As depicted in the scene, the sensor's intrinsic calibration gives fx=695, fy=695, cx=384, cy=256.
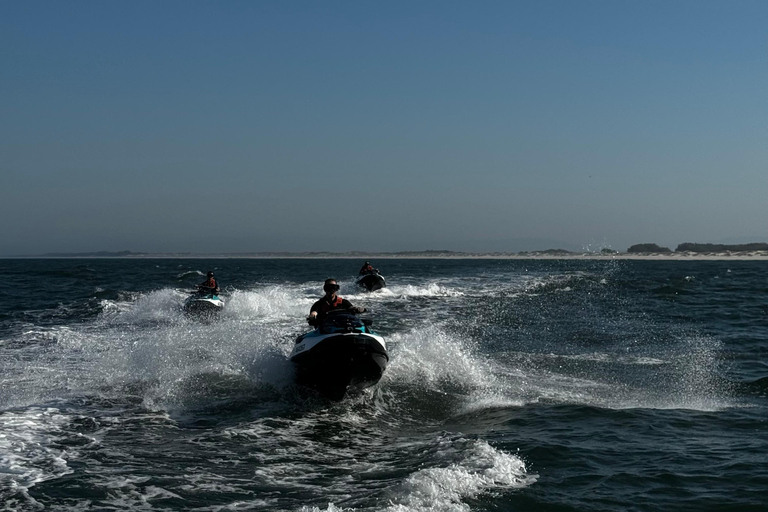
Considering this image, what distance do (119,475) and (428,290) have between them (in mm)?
31052

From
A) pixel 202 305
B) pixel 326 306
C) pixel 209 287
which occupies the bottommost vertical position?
pixel 202 305

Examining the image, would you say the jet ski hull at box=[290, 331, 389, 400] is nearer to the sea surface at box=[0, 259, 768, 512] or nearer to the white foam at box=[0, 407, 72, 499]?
the sea surface at box=[0, 259, 768, 512]

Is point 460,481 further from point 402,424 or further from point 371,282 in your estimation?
point 371,282

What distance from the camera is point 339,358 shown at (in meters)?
10.5

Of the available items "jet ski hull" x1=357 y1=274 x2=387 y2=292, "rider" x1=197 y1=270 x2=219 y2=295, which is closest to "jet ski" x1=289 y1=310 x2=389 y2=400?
"rider" x1=197 y1=270 x2=219 y2=295

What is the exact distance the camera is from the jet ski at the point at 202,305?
23562mm

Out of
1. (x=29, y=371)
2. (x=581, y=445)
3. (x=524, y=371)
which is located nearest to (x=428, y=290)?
(x=524, y=371)

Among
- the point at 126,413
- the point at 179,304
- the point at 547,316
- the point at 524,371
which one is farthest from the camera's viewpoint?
the point at 179,304

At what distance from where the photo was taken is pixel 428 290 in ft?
124

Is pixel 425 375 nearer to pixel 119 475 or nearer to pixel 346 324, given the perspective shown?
pixel 346 324

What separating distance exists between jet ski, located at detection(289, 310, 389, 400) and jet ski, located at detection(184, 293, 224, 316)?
1320 centimetres

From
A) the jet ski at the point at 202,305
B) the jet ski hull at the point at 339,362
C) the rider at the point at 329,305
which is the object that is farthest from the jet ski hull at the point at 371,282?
the jet ski hull at the point at 339,362

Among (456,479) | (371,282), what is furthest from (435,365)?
(371,282)

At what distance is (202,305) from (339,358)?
1423 centimetres
